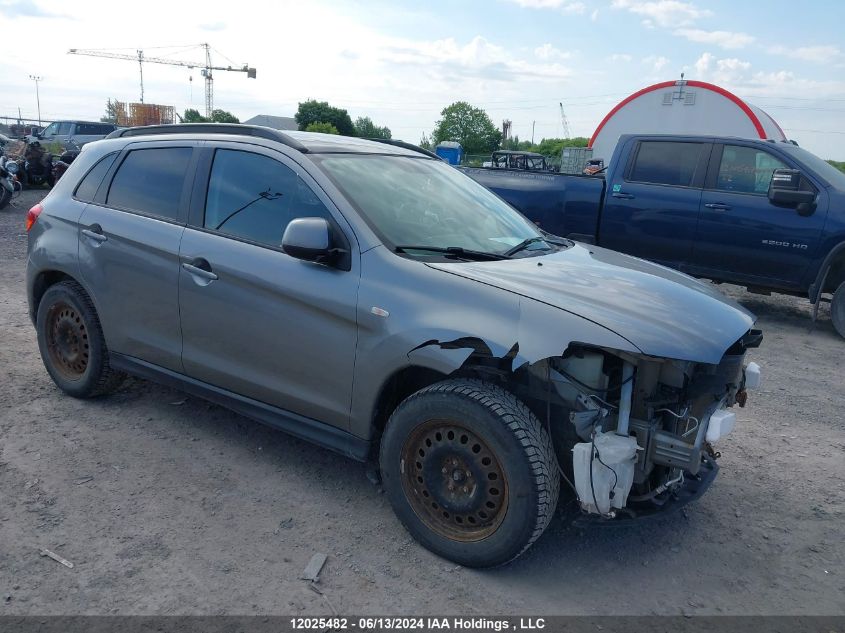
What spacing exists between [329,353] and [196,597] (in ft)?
3.87

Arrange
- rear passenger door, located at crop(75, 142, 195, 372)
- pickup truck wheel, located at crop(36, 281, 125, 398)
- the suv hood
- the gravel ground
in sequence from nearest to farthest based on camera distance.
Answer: the suv hood, the gravel ground, rear passenger door, located at crop(75, 142, 195, 372), pickup truck wheel, located at crop(36, 281, 125, 398)

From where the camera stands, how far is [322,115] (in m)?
57.2

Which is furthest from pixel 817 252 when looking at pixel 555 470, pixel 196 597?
pixel 196 597

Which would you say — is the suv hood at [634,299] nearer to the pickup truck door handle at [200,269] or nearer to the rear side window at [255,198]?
the rear side window at [255,198]

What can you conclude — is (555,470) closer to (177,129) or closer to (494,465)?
(494,465)

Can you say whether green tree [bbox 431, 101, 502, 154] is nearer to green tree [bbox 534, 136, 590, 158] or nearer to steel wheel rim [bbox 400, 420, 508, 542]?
green tree [bbox 534, 136, 590, 158]

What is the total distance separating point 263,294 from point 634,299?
179 cm

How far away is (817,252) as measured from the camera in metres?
7.24

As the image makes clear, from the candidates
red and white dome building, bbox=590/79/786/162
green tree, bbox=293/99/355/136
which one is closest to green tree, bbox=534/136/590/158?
green tree, bbox=293/99/355/136

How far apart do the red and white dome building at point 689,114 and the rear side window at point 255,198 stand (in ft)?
55.9

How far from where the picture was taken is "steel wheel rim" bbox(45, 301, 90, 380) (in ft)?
14.9

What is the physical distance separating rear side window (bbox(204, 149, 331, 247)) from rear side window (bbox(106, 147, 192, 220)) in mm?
300

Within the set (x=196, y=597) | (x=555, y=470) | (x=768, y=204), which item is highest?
(x=768, y=204)

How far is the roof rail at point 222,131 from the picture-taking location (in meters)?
3.74
